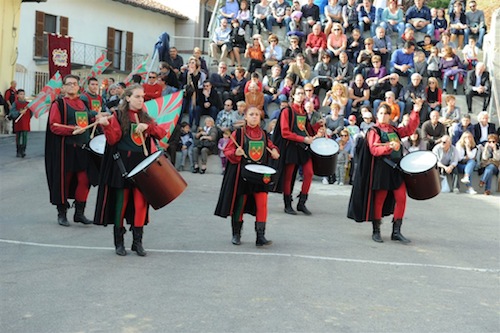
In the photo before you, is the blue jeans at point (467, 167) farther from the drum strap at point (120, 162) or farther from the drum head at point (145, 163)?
the drum strap at point (120, 162)

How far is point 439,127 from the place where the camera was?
17.9 m

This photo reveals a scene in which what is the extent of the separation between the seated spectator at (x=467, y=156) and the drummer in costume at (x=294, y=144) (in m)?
5.67

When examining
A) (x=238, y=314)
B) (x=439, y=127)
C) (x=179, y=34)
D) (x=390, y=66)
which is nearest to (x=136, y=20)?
(x=179, y=34)

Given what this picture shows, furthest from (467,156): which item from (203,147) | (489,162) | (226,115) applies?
(203,147)

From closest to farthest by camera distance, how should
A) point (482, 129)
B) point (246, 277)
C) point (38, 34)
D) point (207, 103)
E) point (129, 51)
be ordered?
point (246, 277)
point (482, 129)
point (207, 103)
point (38, 34)
point (129, 51)

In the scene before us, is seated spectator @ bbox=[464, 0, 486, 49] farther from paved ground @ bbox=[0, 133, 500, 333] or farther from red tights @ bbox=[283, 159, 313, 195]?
red tights @ bbox=[283, 159, 313, 195]

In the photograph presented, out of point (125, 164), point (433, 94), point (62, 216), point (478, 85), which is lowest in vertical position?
point (62, 216)

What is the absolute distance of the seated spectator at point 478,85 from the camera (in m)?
19.9

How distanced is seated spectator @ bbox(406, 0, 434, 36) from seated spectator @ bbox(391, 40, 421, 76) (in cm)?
241

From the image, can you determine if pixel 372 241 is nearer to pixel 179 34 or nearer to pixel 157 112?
pixel 157 112

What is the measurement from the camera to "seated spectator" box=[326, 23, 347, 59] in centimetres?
2103

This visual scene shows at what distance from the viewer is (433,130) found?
58.5 feet

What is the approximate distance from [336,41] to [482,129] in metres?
4.80

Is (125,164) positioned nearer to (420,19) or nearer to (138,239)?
(138,239)
